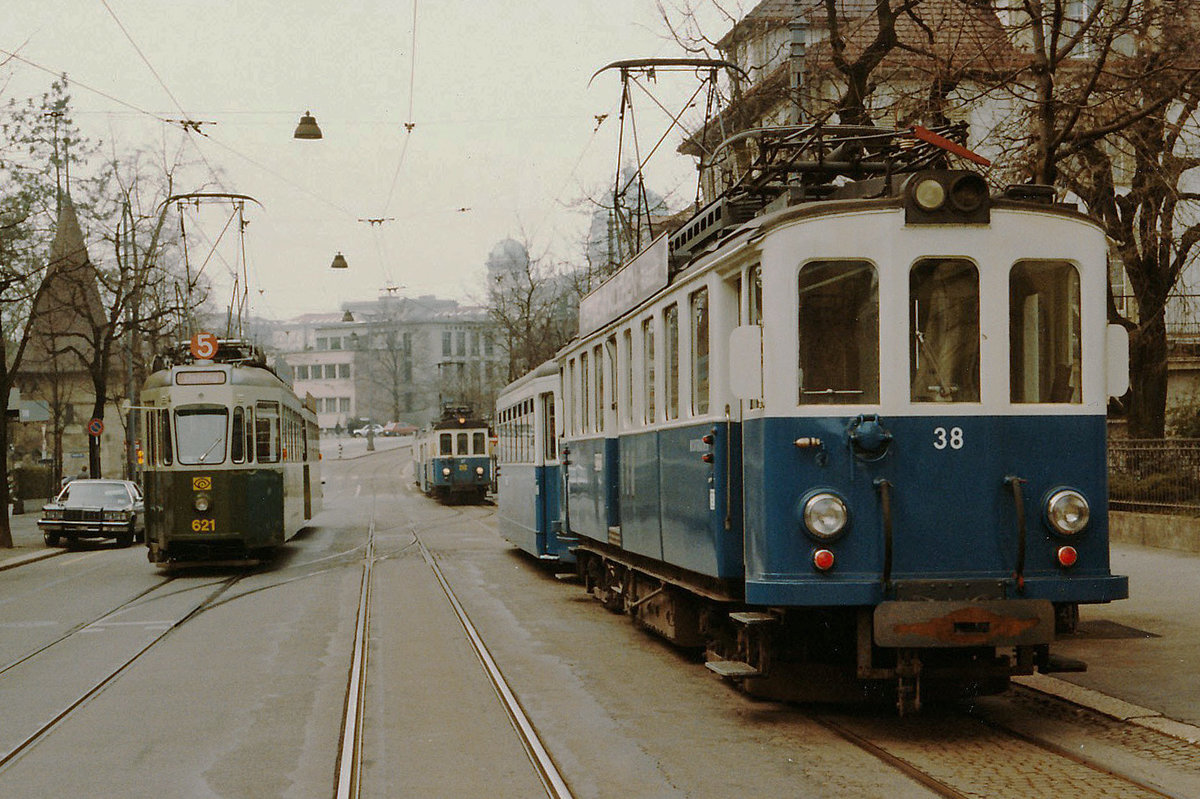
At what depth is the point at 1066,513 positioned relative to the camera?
26.4 ft

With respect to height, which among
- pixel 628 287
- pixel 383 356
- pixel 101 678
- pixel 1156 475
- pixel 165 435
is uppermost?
pixel 383 356

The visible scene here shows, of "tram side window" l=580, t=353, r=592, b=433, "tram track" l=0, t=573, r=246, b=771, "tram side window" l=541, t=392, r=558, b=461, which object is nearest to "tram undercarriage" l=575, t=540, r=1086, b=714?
"tram side window" l=580, t=353, r=592, b=433

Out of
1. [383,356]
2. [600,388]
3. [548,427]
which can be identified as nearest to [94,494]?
[548,427]

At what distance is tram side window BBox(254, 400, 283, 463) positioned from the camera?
819 inches

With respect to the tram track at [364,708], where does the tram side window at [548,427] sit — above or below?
above

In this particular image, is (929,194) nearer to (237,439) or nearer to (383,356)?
(237,439)

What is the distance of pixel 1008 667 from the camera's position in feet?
26.5

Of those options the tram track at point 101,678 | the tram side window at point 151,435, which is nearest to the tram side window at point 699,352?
the tram track at point 101,678

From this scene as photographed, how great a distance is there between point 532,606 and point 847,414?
8531mm

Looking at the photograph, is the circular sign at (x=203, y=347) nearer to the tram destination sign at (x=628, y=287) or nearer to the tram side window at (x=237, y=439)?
the tram side window at (x=237, y=439)

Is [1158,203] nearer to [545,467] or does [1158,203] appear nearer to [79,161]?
[545,467]

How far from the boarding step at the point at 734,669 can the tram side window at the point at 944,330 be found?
6.35 feet

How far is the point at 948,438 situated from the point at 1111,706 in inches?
85.2

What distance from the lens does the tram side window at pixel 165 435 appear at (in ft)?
65.9
